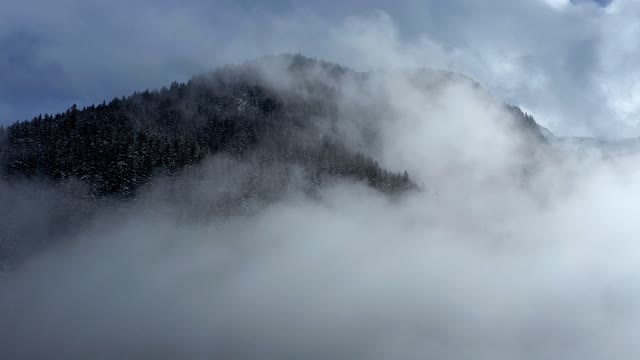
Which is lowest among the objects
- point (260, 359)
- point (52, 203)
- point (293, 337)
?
point (260, 359)

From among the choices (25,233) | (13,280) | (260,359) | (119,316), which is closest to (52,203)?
(25,233)

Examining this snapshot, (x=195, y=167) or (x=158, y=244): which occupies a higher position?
(x=195, y=167)

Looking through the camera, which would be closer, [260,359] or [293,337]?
[260,359]

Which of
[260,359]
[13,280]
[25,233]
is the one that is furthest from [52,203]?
[260,359]

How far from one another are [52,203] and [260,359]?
72.1 metres

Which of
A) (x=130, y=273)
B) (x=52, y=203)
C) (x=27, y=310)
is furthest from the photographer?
(x=130, y=273)

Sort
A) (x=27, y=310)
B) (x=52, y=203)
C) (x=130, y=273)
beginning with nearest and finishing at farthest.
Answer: (x=27, y=310)
(x=52, y=203)
(x=130, y=273)

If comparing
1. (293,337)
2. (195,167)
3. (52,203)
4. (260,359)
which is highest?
(195,167)

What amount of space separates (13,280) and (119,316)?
30.4 meters

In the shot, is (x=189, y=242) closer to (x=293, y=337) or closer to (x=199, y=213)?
(x=199, y=213)

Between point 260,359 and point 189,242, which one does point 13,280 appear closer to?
point 189,242

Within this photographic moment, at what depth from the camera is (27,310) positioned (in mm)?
155625

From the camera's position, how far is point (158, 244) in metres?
188

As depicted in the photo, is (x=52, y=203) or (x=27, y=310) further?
(x=52, y=203)
